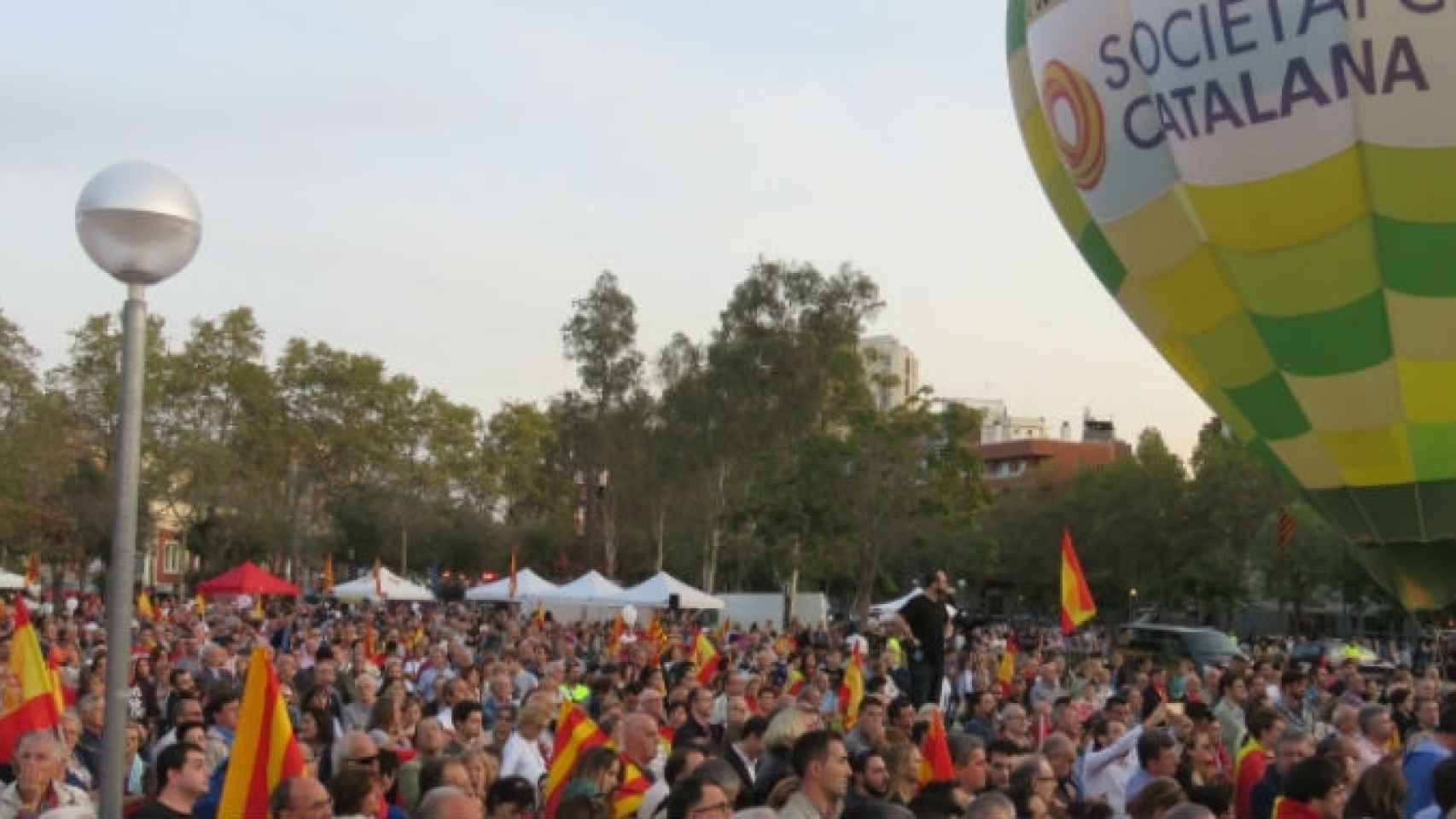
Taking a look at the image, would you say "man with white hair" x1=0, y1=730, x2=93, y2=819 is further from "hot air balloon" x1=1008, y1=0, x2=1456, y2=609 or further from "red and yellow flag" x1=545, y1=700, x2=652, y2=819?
"hot air balloon" x1=1008, y1=0, x2=1456, y2=609

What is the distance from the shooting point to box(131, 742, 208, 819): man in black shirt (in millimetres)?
6648

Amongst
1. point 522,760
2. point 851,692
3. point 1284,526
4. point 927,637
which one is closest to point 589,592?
point 1284,526

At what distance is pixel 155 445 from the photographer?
71438 millimetres

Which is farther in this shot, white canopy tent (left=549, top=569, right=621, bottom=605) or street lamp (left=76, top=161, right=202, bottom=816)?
white canopy tent (left=549, top=569, right=621, bottom=605)

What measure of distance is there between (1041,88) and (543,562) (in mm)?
64512

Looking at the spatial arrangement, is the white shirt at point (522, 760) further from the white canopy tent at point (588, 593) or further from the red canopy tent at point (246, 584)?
the red canopy tent at point (246, 584)

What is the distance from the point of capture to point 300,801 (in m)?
5.68

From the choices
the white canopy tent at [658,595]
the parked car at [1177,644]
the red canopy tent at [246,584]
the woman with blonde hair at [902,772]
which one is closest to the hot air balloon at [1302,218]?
the woman with blonde hair at [902,772]

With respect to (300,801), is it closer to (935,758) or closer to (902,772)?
(902,772)

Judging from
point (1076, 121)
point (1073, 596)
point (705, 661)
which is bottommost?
point (705, 661)

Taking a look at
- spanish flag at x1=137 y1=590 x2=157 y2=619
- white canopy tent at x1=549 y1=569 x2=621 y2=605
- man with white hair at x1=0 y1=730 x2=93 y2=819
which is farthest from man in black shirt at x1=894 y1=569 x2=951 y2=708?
white canopy tent at x1=549 y1=569 x2=621 y2=605


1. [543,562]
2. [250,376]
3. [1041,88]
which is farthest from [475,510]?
[1041,88]

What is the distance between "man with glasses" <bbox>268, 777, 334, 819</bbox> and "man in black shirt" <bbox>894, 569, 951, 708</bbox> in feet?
30.5

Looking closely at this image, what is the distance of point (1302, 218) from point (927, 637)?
15.0ft
